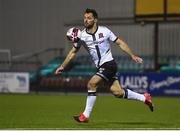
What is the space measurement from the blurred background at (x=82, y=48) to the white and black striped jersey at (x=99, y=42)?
661 inches

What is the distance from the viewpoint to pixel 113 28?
39.5m

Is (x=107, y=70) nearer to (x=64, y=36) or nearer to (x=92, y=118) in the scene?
(x=92, y=118)

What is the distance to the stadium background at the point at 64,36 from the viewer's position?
31959 mm

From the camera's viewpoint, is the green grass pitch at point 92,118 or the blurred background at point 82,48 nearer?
the green grass pitch at point 92,118

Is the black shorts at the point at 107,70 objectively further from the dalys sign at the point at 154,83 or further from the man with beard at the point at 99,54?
the dalys sign at the point at 154,83

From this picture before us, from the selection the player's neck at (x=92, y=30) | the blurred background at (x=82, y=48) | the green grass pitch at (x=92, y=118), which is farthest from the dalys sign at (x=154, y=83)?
the player's neck at (x=92, y=30)

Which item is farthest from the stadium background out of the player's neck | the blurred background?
the player's neck

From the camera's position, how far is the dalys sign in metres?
29.0

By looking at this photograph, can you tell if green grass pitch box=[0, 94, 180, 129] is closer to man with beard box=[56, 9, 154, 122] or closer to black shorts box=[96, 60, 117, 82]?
man with beard box=[56, 9, 154, 122]

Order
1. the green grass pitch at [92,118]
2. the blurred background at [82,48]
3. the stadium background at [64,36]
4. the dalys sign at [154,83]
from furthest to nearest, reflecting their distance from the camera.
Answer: the stadium background at [64,36], the blurred background at [82,48], the dalys sign at [154,83], the green grass pitch at [92,118]

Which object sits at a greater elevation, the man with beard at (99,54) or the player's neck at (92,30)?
the player's neck at (92,30)

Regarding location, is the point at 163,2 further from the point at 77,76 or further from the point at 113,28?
the point at 113,28

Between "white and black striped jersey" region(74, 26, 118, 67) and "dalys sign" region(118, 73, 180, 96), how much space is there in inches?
660

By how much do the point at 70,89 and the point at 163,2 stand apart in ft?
21.8
